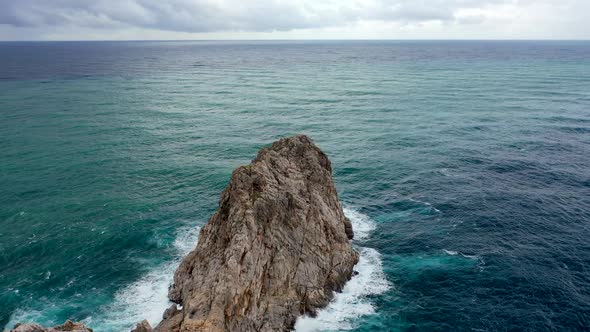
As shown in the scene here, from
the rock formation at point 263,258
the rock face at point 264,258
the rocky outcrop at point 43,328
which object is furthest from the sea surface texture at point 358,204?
the rocky outcrop at point 43,328

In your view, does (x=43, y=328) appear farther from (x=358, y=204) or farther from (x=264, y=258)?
(x=358, y=204)

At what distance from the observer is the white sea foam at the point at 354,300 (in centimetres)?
5225

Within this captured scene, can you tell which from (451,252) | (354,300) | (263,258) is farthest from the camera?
(451,252)

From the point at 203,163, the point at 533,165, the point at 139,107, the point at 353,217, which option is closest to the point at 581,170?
the point at 533,165

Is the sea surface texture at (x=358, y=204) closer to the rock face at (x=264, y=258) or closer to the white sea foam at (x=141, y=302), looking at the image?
the white sea foam at (x=141, y=302)

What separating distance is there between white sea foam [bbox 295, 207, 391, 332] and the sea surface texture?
0.82ft

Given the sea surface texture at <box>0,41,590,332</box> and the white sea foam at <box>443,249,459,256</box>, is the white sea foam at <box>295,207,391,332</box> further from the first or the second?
the white sea foam at <box>443,249,459,256</box>

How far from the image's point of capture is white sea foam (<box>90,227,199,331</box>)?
52.7m

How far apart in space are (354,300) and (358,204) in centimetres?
2822

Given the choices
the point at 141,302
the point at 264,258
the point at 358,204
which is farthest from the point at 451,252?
the point at 141,302

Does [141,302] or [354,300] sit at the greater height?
[141,302]

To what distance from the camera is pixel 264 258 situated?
52625mm

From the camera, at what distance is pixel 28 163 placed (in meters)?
98.1

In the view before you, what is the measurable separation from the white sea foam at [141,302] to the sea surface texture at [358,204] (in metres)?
0.24
